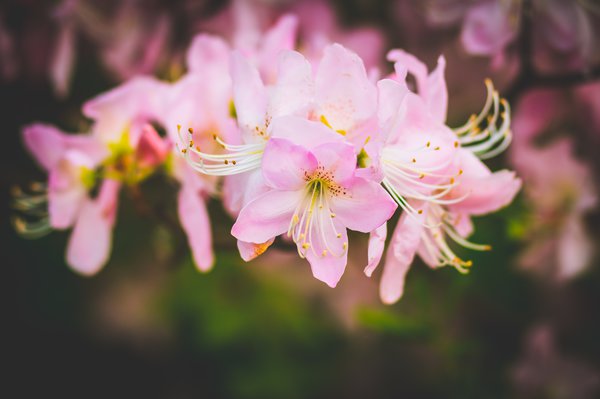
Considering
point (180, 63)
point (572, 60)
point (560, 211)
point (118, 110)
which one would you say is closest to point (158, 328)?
point (180, 63)

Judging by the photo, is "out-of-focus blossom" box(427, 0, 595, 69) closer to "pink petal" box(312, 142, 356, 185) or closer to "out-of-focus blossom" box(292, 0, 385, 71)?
"out-of-focus blossom" box(292, 0, 385, 71)

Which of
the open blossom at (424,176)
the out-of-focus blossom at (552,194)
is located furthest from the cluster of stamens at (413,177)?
the out-of-focus blossom at (552,194)

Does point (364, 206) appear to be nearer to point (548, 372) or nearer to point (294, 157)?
point (294, 157)

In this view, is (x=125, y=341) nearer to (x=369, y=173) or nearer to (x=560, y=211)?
(x=560, y=211)

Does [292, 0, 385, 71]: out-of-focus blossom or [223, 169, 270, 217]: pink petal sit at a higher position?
[292, 0, 385, 71]: out-of-focus blossom

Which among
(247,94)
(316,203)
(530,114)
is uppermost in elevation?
(247,94)

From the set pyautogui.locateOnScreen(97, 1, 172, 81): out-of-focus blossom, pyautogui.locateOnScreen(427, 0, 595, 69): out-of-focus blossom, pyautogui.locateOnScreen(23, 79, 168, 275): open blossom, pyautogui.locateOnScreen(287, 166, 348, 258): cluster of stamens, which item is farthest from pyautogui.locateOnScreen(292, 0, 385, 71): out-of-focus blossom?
pyautogui.locateOnScreen(287, 166, 348, 258): cluster of stamens

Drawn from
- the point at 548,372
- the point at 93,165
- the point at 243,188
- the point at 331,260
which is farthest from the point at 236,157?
the point at 548,372
